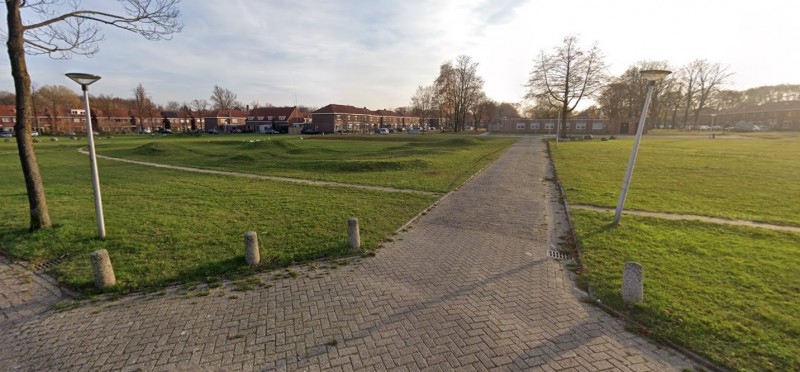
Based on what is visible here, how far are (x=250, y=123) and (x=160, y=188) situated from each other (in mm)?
81084

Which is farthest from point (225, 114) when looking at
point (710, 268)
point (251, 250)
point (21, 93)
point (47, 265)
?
point (710, 268)

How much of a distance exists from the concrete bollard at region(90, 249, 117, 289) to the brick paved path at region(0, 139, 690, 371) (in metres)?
0.50

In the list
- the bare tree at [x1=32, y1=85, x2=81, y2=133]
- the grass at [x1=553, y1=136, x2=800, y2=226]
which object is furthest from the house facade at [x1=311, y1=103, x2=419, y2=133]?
the grass at [x1=553, y1=136, x2=800, y2=226]

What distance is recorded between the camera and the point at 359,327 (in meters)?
3.83

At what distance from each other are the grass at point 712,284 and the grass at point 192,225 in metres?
4.22

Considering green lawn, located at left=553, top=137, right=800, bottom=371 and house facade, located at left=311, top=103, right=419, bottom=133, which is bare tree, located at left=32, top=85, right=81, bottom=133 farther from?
green lawn, located at left=553, top=137, right=800, bottom=371

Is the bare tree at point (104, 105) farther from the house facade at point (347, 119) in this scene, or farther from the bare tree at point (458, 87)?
the bare tree at point (458, 87)

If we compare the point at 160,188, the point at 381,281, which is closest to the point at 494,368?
the point at 381,281

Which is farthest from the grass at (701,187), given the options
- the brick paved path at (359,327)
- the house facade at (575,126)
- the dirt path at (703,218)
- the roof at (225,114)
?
the roof at (225,114)

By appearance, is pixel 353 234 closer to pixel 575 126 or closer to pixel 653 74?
pixel 653 74

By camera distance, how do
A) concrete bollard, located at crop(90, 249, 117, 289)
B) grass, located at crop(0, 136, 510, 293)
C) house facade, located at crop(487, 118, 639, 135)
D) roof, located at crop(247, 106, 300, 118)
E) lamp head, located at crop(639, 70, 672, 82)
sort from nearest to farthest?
concrete bollard, located at crop(90, 249, 117, 289)
grass, located at crop(0, 136, 510, 293)
lamp head, located at crop(639, 70, 672, 82)
house facade, located at crop(487, 118, 639, 135)
roof, located at crop(247, 106, 300, 118)

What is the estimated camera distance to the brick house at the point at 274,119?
8300 centimetres

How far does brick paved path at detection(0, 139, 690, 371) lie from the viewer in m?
3.33

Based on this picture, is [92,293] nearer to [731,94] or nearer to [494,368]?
[494,368]
